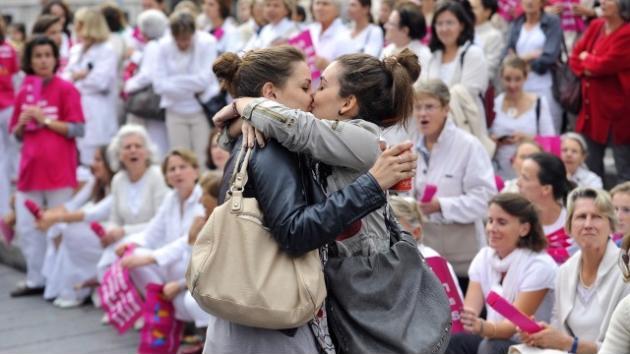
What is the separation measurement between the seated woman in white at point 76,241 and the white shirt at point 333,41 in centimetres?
210

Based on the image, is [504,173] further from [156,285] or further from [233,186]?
[233,186]

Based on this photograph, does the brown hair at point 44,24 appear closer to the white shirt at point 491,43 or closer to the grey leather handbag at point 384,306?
the white shirt at point 491,43

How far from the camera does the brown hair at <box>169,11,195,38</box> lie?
32.3 ft

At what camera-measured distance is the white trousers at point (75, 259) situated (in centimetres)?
869

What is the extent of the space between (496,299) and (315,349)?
5.53 ft

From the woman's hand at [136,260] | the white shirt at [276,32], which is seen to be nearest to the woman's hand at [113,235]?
the woman's hand at [136,260]

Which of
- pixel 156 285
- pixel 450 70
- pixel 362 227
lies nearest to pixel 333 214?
pixel 362 227

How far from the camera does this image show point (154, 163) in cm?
848

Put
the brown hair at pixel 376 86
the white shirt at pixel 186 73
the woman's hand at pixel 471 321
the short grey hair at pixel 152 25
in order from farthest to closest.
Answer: the short grey hair at pixel 152 25, the white shirt at pixel 186 73, the woman's hand at pixel 471 321, the brown hair at pixel 376 86

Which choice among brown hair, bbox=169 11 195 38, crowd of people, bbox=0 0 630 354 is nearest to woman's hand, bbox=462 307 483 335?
crowd of people, bbox=0 0 630 354

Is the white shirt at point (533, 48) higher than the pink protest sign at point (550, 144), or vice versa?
the white shirt at point (533, 48)

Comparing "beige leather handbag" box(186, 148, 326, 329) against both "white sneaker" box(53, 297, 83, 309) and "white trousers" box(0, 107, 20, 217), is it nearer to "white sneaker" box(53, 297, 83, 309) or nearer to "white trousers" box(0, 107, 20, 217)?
"white sneaker" box(53, 297, 83, 309)

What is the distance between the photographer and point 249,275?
3232 mm

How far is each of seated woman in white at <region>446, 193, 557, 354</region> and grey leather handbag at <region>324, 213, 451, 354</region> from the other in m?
2.03
